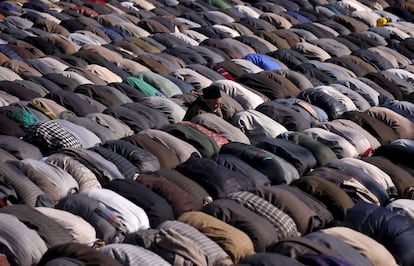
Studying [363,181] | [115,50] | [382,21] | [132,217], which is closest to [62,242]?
[132,217]

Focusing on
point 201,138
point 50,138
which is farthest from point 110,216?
point 201,138

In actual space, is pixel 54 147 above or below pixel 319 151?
below

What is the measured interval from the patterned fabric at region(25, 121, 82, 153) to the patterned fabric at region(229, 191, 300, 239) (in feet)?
7.75

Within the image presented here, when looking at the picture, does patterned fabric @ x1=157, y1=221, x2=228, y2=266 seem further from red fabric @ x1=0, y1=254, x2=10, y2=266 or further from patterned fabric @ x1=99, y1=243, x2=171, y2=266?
red fabric @ x1=0, y1=254, x2=10, y2=266

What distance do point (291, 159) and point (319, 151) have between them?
519 millimetres

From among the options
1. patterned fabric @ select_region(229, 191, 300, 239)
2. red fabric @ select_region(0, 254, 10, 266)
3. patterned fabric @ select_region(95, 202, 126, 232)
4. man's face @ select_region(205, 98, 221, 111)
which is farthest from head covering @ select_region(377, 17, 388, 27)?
red fabric @ select_region(0, 254, 10, 266)

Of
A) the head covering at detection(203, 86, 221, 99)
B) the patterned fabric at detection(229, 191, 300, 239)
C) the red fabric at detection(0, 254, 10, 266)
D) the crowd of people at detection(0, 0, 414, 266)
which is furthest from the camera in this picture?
the head covering at detection(203, 86, 221, 99)

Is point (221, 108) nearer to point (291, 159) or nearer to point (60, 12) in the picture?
point (291, 159)

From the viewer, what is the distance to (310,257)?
26.8 ft

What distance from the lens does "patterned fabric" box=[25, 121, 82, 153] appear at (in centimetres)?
1104

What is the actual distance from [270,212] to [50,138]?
2.98 meters

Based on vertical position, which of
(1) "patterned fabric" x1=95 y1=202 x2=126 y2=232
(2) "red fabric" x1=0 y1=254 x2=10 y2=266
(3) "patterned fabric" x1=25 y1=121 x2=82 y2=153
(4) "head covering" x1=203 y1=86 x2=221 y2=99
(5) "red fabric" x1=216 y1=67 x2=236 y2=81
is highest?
(2) "red fabric" x1=0 y1=254 x2=10 y2=266

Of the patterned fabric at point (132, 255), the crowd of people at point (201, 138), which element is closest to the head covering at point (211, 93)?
the crowd of people at point (201, 138)

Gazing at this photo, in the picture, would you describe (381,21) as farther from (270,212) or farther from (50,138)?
(270,212)
